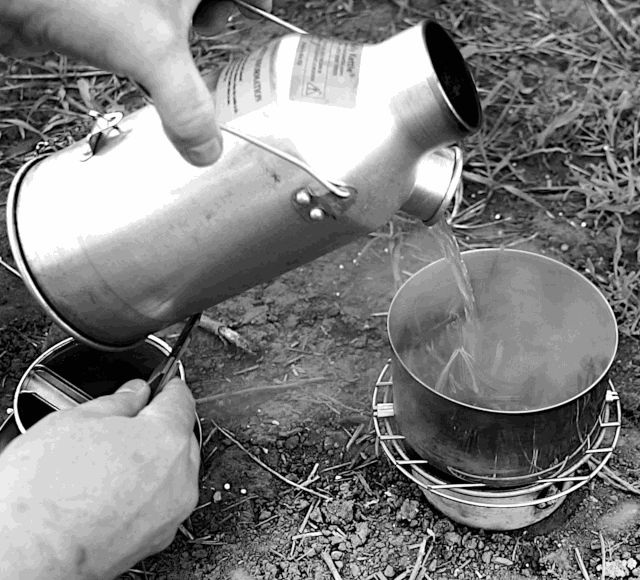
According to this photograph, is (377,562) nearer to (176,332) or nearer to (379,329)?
(379,329)

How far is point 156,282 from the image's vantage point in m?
1.26

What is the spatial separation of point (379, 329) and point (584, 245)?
1.90ft

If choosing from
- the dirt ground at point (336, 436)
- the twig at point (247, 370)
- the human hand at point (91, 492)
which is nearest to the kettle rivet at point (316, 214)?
the human hand at point (91, 492)

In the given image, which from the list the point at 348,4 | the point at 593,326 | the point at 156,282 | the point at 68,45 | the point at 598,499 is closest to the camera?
the point at 68,45

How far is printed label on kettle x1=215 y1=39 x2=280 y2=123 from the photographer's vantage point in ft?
3.74

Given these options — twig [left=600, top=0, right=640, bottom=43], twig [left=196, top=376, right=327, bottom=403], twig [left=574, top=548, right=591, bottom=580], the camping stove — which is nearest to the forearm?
the camping stove

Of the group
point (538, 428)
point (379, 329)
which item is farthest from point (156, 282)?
point (379, 329)

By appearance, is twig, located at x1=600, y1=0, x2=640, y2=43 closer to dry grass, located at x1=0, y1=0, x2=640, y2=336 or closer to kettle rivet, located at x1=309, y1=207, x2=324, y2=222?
dry grass, located at x1=0, y1=0, x2=640, y2=336

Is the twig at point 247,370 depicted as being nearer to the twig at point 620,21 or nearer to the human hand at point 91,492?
the human hand at point 91,492

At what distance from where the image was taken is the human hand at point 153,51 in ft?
3.31

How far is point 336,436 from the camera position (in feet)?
6.11

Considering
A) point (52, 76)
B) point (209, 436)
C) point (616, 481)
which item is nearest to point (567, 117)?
point (616, 481)

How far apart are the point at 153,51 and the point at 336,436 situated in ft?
3.46

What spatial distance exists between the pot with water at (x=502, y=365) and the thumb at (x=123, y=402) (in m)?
0.43
